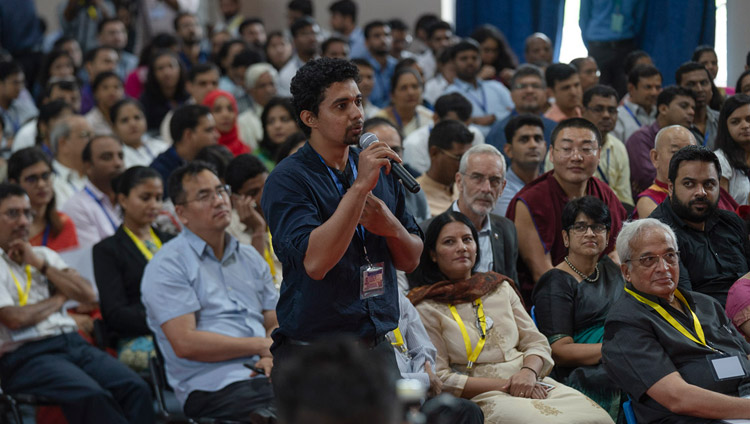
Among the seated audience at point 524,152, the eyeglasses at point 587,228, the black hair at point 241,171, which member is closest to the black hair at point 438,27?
the seated audience at point 524,152

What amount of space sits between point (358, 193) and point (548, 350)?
5.00ft

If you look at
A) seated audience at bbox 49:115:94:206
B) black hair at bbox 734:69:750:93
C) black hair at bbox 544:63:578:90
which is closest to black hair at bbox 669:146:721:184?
black hair at bbox 734:69:750:93

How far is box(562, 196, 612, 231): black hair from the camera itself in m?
3.51

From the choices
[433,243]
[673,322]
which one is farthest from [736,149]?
[433,243]

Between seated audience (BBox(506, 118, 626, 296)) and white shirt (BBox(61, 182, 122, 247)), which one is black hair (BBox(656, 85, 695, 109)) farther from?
white shirt (BBox(61, 182, 122, 247))

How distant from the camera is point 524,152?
14.7 feet

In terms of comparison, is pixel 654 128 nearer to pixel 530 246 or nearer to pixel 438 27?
pixel 530 246

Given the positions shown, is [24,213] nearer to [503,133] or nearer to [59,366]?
[59,366]

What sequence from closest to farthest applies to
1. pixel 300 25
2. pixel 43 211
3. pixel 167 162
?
pixel 43 211
pixel 167 162
pixel 300 25

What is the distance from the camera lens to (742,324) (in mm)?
3229

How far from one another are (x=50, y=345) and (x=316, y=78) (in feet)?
7.23

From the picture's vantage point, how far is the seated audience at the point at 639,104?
17.0 feet

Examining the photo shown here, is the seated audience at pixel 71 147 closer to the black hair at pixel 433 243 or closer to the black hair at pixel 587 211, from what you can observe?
the black hair at pixel 433 243

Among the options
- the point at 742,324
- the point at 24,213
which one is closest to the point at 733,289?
the point at 742,324
